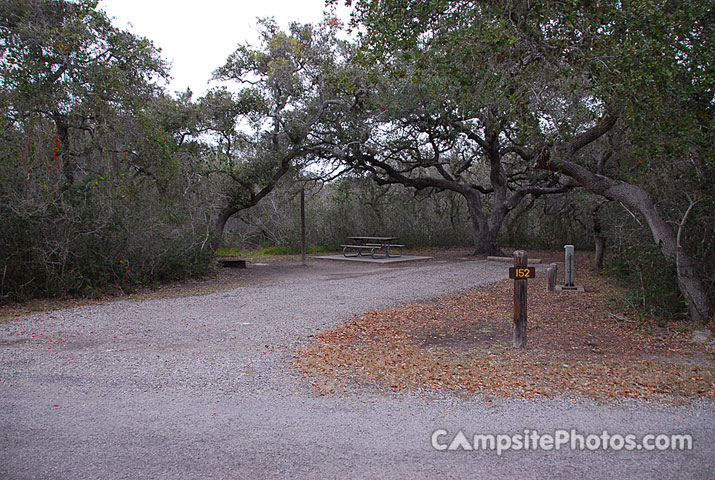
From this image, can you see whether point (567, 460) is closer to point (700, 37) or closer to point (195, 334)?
point (195, 334)

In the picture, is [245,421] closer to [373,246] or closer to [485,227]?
[373,246]

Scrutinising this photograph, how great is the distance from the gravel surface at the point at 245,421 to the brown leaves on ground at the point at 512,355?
30 cm

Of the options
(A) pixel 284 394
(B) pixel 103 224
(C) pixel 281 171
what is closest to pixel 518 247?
(C) pixel 281 171

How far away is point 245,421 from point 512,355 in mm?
2814

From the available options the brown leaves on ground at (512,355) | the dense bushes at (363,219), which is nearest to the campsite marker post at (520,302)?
the brown leaves on ground at (512,355)

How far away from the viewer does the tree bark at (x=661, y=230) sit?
20.0ft

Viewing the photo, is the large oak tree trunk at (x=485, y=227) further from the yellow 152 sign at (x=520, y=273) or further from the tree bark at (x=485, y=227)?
the yellow 152 sign at (x=520, y=273)

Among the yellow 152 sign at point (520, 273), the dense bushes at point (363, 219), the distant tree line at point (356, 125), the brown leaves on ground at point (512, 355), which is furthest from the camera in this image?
the dense bushes at point (363, 219)

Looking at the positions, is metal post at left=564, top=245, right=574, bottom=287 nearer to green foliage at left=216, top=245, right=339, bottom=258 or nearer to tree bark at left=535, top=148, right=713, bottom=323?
tree bark at left=535, top=148, right=713, bottom=323

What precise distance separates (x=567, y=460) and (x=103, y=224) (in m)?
8.67

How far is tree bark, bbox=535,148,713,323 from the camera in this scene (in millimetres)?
6109

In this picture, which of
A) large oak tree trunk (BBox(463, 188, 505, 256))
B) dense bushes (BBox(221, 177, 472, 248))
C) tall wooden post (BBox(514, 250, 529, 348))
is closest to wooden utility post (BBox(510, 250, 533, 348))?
tall wooden post (BBox(514, 250, 529, 348))

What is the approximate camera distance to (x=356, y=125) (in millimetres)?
14336

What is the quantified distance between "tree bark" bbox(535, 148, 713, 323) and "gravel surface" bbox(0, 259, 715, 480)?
2.90m
